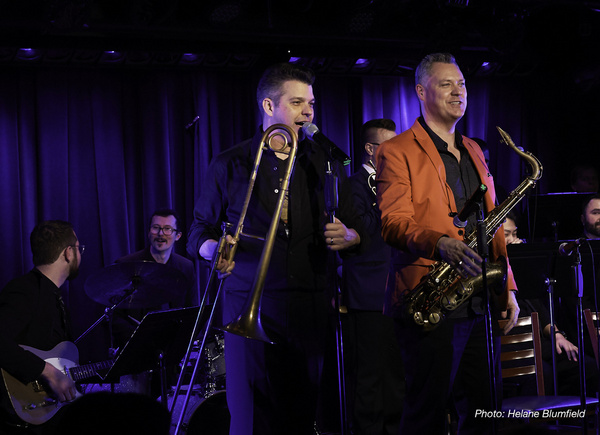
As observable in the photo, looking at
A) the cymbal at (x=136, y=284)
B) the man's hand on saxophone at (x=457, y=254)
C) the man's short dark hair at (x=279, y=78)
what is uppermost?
the man's short dark hair at (x=279, y=78)

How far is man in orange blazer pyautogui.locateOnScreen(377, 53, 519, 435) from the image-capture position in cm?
325

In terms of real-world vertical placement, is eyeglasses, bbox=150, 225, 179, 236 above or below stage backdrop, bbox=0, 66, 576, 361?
below

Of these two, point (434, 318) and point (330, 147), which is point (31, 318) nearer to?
point (330, 147)

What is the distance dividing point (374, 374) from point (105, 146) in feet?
13.9

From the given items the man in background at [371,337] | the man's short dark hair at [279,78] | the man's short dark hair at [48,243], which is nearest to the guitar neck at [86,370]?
the man's short dark hair at [48,243]

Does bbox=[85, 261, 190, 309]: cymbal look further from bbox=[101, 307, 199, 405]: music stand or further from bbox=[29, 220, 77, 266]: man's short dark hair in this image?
bbox=[101, 307, 199, 405]: music stand

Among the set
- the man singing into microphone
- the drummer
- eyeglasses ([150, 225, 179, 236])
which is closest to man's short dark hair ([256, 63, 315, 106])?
the man singing into microphone

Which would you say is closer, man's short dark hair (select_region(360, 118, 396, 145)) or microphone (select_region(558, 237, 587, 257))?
microphone (select_region(558, 237, 587, 257))

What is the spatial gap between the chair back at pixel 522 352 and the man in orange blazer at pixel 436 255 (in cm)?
203

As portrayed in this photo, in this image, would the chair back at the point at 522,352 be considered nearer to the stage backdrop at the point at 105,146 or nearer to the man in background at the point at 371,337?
the man in background at the point at 371,337

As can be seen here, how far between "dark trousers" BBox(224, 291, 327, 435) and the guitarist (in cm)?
177

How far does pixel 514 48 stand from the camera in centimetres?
794

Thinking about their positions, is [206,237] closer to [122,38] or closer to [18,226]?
[122,38]

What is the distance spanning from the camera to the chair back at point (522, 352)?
18.0ft
